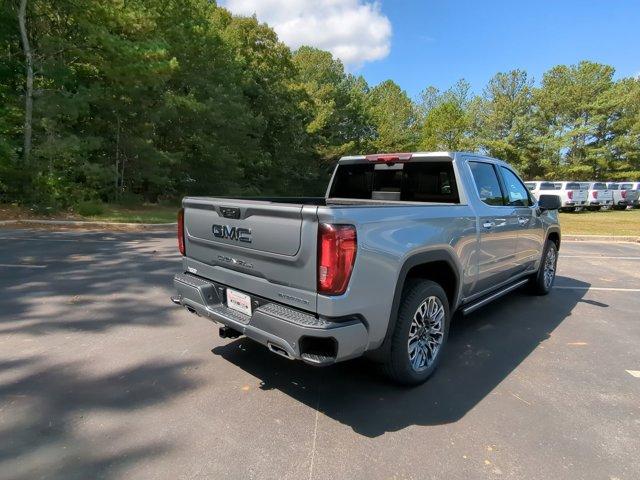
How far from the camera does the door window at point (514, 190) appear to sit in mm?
5078

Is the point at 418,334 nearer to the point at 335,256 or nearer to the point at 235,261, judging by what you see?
the point at 335,256

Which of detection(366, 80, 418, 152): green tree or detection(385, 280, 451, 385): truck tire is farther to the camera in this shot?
detection(366, 80, 418, 152): green tree

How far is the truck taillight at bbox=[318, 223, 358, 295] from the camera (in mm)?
2635

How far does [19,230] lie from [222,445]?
472 inches

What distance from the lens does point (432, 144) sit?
151ft

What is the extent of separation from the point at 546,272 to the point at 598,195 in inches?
1049

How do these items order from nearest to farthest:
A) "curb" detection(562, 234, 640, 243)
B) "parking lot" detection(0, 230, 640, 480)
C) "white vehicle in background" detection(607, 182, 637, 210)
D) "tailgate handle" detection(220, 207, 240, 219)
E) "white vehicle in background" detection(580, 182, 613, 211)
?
"parking lot" detection(0, 230, 640, 480), "tailgate handle" detection(220, 207, 240, 219), "curb" detection(562, 234, 640, 243), "white vehicle in background" detection(580, 182, 613, 211), "white vehicle in background" detection(607, 182, 637, 210)

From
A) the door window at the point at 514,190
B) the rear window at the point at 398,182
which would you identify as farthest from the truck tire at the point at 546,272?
the rear window at the point at 398,182

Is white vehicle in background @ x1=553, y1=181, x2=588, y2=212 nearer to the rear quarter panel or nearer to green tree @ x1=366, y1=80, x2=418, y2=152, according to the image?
green tree @ x1=366, y1=80, x2=418, y2=152

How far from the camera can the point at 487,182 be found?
4637mm

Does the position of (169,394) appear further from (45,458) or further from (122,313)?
(122,313)

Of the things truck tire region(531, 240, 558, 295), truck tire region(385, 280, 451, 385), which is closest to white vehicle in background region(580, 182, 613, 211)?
truck tire region(531, 240, 558, 295)

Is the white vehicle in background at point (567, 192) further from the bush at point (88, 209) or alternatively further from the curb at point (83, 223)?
the bush at point (88, 209)

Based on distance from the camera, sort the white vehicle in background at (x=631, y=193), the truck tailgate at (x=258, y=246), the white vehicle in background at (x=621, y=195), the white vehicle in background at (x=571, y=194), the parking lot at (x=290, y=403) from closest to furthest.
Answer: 1. the parking lot at (x=290, y=403)
2. the truck tailgate at (x=258, y=246)
3. the white vehicle in background at (x=571, y=194)
4. the white vehicle in background at (x=621, y=195)
5. the white vehicle in background at (x=631, y=193)
